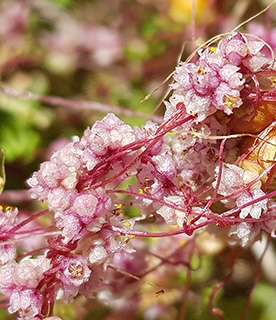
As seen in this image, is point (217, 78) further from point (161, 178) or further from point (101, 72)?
point (101, 72)

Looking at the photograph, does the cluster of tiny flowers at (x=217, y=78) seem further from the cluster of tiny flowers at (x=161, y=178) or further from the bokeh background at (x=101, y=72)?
the bokeh background at (x=101, y=72)

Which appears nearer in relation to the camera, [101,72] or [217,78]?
[217,78]

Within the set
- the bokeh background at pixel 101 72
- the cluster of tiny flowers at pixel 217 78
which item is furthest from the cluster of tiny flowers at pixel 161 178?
the bokeh background at pixel 101 72

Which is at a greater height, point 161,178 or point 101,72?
point 101,72

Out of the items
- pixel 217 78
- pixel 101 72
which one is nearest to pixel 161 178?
pixel 217 78

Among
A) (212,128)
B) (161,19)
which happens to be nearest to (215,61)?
(212,128)

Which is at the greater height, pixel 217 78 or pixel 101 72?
pixel 101 72

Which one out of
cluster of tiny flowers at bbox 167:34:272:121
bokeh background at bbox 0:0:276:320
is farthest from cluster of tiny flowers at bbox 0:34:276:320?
bokeh background at bbox 0:0:276:320

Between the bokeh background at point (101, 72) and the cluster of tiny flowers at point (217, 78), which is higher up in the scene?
the bokeh background at point (101, 72)

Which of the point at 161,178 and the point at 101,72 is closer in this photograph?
the point at 161,178
